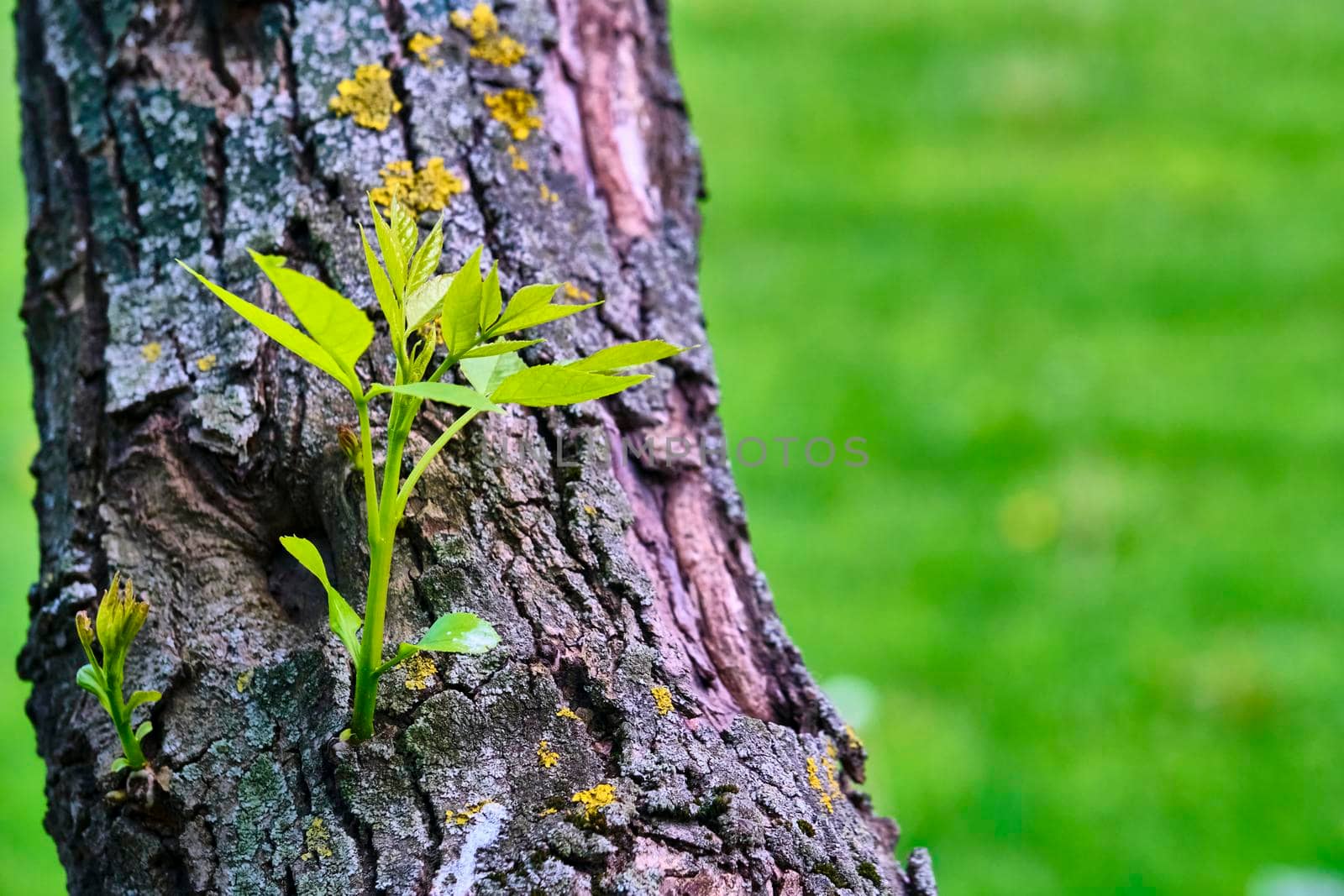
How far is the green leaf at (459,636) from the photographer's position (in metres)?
1.04

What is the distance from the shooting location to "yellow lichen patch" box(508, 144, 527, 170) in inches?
62.7

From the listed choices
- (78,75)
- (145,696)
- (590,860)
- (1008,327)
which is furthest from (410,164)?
(1008,327)

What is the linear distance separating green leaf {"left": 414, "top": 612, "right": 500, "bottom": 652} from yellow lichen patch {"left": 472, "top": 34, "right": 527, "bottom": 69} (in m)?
0.90

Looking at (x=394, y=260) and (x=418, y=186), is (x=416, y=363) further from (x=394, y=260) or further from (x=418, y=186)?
(x=418, y=186)

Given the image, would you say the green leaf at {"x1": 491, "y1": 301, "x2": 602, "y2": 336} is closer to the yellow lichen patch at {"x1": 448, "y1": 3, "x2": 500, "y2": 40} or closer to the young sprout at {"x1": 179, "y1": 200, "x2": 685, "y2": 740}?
the young sprout at {"x1": 179, "y1": 200, "x2": 685, "y2": 740}

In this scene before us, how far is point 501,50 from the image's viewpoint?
1693 mm

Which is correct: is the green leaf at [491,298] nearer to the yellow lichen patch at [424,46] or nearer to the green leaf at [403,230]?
the green leaf at [403,230]

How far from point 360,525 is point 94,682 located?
28 centimetres

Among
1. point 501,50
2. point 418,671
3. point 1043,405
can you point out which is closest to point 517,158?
point 501,50

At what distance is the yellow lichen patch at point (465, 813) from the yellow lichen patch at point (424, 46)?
98 cm

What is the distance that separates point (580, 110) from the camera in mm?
A: 1792

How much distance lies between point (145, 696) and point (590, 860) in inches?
17.5

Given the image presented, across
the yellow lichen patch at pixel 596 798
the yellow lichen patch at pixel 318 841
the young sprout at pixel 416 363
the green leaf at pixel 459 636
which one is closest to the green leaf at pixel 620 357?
the young sprout at pixel 416 363

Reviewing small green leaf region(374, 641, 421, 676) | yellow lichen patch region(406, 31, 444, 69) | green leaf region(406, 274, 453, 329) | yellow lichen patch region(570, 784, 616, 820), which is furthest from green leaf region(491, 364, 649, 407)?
yellow lichen patch region(406, 31, 444, 69)
